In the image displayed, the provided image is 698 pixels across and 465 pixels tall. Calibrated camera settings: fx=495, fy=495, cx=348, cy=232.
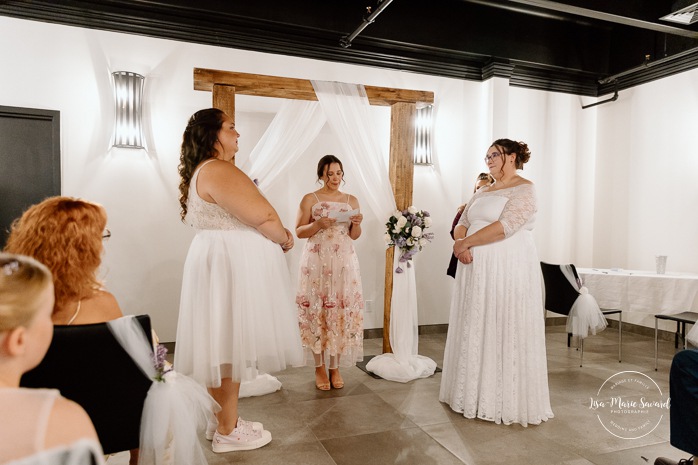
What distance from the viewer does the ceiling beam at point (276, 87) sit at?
13.1 ft

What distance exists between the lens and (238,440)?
2721 millimetres

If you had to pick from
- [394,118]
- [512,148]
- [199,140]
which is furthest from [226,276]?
[394,118]

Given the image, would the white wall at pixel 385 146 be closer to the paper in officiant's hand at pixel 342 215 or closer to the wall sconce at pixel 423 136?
the wall sconce at pixel 423 136

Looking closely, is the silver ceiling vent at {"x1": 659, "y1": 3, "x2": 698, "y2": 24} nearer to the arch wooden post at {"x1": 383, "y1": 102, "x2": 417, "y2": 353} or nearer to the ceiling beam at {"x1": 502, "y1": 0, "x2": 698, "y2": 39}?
the ceiling beam at {"x1": 502, "y1": 0, "x2": 698, "y2": 39}

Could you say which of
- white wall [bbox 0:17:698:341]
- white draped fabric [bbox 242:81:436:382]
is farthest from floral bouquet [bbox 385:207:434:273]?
white wall [bbox 0:17:698:341]

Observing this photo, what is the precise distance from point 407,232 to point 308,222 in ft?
2.84

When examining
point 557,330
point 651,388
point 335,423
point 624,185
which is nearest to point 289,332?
point 335,423

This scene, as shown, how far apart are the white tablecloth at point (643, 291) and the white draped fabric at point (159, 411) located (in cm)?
447

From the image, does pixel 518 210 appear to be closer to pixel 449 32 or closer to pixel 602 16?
pixel 602 16

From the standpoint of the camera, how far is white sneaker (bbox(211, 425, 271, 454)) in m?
2.70

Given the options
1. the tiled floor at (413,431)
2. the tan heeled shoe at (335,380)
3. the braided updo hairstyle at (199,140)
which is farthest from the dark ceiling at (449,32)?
the tiled floor at (413,431)

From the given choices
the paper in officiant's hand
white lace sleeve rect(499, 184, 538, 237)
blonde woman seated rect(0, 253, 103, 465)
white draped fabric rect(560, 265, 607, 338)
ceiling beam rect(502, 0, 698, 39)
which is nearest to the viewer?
blonde woman seated rect(0, 253, 103, 465)

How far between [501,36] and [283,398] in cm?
447

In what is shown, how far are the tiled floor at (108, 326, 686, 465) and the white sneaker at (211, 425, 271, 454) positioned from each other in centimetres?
4
